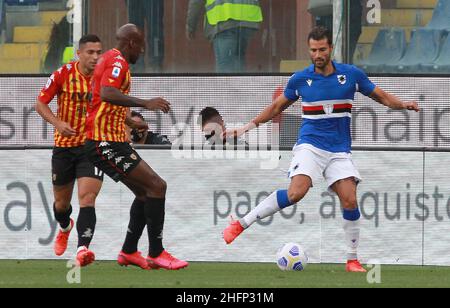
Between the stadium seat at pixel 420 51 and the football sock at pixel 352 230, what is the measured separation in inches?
137

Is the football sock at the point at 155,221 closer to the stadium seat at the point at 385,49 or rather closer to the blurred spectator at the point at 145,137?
the blurred spectator at the point at 145,137

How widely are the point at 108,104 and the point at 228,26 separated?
3.70 m

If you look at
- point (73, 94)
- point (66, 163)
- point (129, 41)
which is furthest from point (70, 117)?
point (129, 41)

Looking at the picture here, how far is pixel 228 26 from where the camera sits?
1502 centimetres

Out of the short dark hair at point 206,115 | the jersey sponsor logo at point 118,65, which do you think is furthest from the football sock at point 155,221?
the short dark hair at point 206,115

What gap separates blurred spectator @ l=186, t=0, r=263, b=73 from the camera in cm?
1498

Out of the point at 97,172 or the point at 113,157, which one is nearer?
the point at 113,157

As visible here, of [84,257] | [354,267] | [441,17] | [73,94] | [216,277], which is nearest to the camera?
[216,277]

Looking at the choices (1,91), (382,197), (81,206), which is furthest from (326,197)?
(1,91)

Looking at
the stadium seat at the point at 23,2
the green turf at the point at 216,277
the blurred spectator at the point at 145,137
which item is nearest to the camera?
the green turf at the point at 216,277

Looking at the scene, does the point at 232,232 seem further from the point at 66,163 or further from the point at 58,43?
the point at 58,43

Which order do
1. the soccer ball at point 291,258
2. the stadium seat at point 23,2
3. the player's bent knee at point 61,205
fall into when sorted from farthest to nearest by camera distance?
1. the stadium seat at point 23,2
2. the player's bent knee at point 61,205
3. the soccer ball at point 291,258

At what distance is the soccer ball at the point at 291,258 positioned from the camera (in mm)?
11766

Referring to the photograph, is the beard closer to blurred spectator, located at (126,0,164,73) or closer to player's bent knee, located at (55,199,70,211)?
player's bent knee, located at (55,199,70,211)
